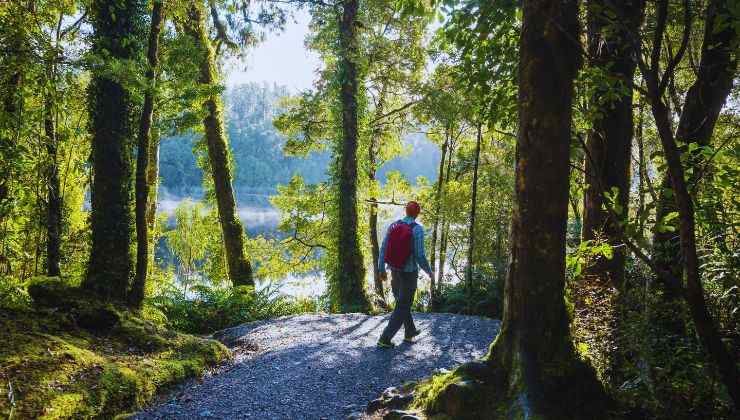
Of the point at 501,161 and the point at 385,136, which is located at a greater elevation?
the point at 385,136

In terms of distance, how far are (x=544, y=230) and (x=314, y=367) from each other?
4086 millimetres

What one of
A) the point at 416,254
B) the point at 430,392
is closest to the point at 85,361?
the point at 430,392

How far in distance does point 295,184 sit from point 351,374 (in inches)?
614

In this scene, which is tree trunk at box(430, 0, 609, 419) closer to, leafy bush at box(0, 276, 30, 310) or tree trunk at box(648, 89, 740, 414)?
tree trunk at box(648, 89, 740, 414)

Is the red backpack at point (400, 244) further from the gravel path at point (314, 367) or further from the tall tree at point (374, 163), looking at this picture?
the tall tree at point (374, 163)

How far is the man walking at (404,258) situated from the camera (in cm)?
706

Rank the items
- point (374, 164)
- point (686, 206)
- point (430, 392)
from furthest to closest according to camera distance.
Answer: point (374, 164)
point (430, 392)
point (686, 206)

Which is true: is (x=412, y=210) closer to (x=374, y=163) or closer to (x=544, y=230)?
(x=544, y=230)

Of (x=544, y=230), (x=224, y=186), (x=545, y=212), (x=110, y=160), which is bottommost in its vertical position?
(x=544, y=230)

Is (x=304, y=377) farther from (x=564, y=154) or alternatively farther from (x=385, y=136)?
(x=385, y=136)

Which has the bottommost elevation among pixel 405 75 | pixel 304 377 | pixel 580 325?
pixel 304 377

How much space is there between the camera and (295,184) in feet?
69.2

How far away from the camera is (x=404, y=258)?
708 centimetres

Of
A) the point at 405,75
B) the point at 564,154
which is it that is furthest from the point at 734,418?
the point at 405,75
